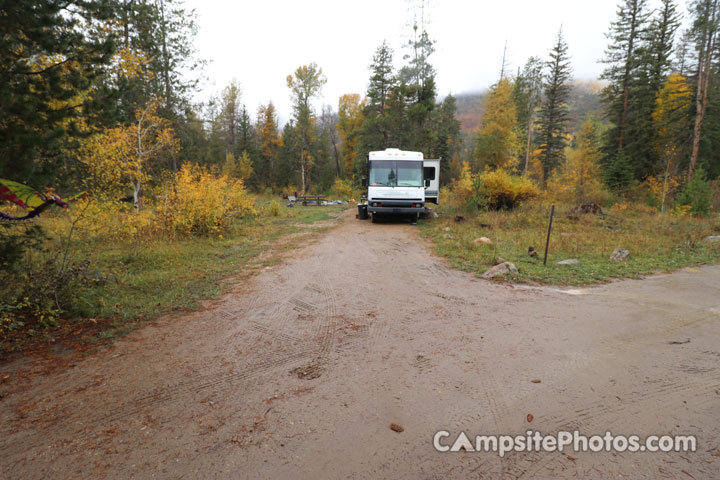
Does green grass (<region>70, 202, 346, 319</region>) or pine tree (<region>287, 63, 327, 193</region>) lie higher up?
pine tree (<region>287, 63, 327, 193</region>)

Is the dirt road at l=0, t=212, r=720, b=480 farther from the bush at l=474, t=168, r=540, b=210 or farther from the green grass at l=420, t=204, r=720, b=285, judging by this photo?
the bush at l=474, t=168, r=540, b=210

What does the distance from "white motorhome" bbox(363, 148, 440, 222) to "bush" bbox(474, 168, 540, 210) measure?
9.75ft

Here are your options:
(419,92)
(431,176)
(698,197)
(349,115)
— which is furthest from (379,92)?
(698,197)

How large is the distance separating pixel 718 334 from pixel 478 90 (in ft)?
722

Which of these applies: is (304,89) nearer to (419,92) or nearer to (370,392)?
(419,92)

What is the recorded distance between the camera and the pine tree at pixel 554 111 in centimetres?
3375

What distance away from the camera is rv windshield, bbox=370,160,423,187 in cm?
1636

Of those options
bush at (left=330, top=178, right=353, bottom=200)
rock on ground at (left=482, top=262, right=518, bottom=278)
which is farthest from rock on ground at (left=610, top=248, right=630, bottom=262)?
bush at (left=330, top=178, right=353, bottom=200)

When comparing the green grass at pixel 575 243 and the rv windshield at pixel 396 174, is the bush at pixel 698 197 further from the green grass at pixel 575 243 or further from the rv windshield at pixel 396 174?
the rv windshield at pixel 396 174

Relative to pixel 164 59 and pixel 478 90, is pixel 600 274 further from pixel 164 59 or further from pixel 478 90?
pixel 478 90

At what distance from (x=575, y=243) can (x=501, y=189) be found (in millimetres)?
7089

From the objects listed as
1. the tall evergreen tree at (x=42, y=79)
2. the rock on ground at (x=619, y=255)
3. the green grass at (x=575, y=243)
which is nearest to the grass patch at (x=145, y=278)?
the tall evergreen tree at (x=42, y=79)

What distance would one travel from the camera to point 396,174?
1639 centimetres

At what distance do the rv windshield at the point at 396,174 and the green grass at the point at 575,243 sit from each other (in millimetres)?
2332
